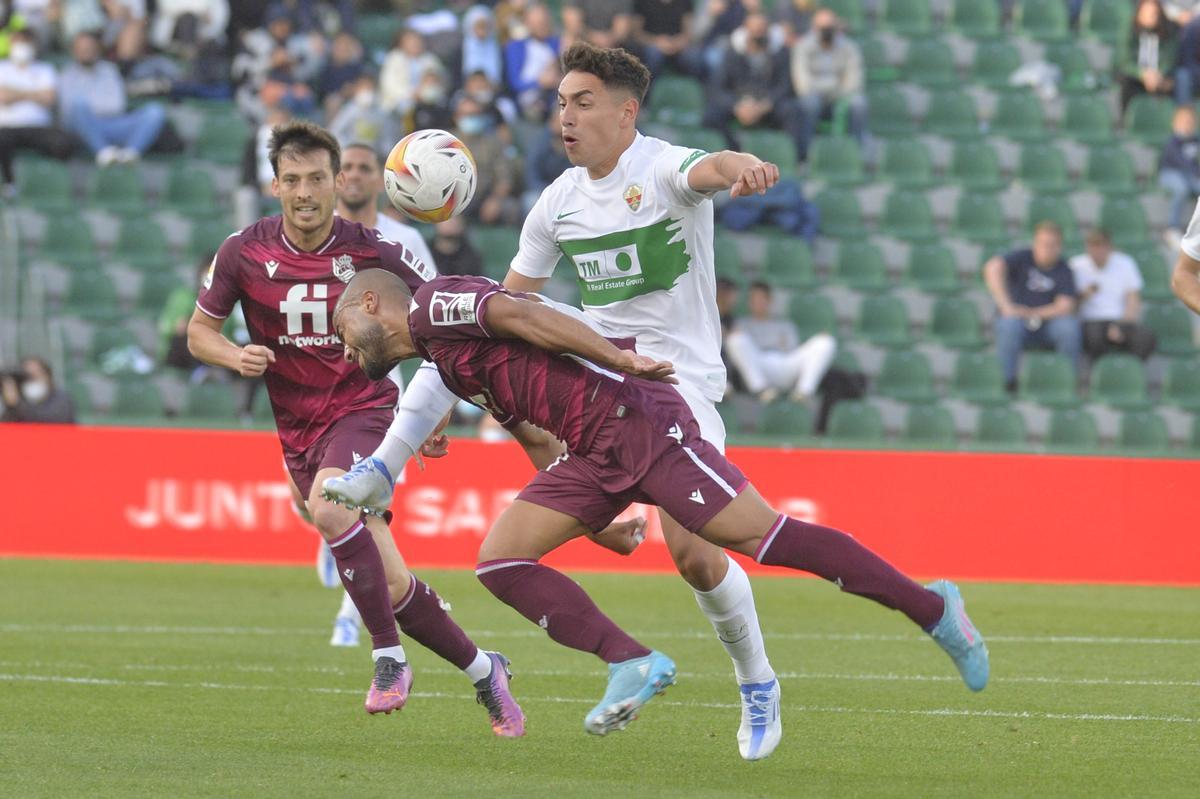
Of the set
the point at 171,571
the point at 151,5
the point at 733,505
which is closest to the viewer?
the point at 733,505

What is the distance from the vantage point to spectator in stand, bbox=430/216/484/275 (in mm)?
16906

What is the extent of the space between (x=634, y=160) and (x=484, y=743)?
2.40 meters

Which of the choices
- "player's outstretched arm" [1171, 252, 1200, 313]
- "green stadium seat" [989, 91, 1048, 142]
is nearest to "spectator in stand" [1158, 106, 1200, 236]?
"green stadium seat" [989, 91, 1048, 142]

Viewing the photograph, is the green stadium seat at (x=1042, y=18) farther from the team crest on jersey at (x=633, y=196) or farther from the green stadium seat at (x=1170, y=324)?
the team crest on jersey at (x=633, y=196)

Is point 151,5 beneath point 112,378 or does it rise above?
above

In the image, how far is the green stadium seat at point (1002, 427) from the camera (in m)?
17.0

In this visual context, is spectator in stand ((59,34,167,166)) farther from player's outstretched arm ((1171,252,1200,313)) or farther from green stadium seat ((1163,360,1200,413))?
player's outstretched arm ((1171,252,1200,313))

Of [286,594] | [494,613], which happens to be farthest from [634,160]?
[286,594]

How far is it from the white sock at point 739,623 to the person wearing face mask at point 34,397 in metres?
10.6

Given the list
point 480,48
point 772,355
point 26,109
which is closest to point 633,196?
point 772,355

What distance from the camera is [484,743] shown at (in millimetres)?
7438

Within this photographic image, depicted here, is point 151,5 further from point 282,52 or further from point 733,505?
point 733,505

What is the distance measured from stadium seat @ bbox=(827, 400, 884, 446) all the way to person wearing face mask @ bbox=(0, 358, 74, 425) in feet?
22.5

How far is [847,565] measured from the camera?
625 centimetres
